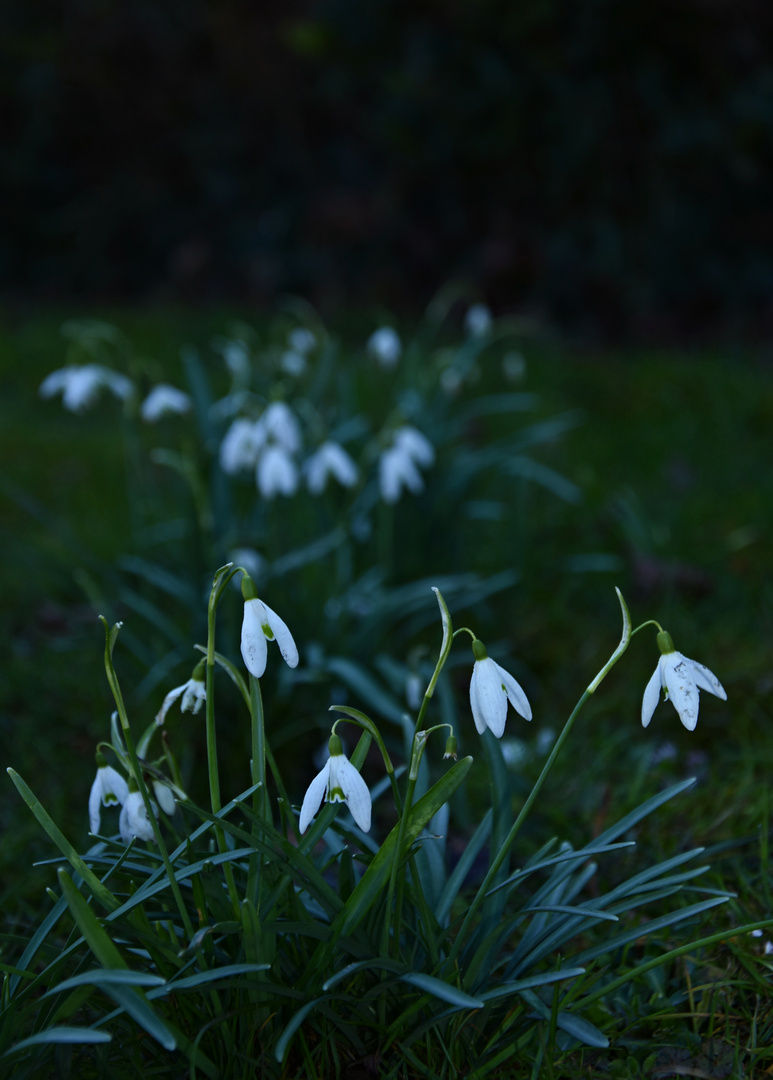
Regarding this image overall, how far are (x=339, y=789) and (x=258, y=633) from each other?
0.65ft

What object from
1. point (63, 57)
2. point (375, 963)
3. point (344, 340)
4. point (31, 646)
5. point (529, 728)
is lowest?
point (344, 340)

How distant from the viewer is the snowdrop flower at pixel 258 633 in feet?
3.73

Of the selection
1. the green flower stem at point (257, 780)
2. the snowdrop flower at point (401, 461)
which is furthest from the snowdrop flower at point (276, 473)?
the green flower stem at point (257, 780)

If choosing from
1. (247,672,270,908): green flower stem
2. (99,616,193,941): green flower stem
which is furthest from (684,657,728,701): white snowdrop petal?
(99,616,193,941): green flower stem

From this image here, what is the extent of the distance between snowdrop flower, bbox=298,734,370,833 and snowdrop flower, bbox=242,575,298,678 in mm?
112

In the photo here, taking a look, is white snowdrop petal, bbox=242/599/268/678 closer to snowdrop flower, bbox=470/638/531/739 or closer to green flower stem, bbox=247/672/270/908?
green flower stem, bbox=247/672/270/908

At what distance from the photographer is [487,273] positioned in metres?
5.98

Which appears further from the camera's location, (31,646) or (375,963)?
(31,646)

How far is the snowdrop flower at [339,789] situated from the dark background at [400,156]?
489 centimetres

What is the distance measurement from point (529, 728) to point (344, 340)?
13.2 ft

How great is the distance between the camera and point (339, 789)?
1146 mm

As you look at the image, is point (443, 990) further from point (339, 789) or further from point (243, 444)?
point (243, 444)

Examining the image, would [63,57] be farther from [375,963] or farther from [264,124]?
[375,963]

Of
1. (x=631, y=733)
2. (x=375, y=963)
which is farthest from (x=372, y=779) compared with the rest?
(x=375, y=963)
